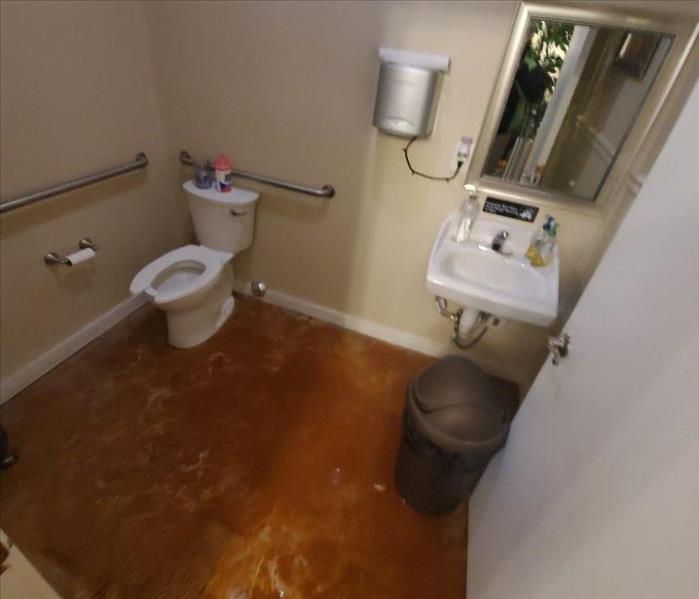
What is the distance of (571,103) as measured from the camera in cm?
132

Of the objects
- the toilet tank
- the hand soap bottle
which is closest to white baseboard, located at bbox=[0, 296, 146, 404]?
the toilet tank

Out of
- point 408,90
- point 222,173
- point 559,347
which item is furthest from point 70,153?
point 559,347

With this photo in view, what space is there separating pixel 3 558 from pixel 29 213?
4.62 feet

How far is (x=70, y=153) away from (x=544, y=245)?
6.09 ft

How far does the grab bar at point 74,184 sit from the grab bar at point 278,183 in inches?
7.4

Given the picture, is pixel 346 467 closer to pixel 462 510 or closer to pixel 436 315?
pixel 462 510

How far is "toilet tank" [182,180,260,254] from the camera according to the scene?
178 centimetres

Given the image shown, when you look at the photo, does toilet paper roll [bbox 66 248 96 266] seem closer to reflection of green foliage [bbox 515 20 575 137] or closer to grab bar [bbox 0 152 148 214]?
grab bar [bbox 0 152 148 214]

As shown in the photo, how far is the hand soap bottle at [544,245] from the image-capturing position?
140cm

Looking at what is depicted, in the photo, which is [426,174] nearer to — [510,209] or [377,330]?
[510,209]

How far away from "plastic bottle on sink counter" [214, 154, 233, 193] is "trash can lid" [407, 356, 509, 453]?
1.29 m

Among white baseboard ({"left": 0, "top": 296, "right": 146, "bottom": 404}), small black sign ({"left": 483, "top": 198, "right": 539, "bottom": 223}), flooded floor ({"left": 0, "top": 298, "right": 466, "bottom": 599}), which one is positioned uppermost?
small black sign ({"left": 483, "top": 198, "right": 539, "bottom": 223})

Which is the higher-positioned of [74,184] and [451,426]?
[74,184]

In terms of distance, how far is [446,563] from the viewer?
1246mm
